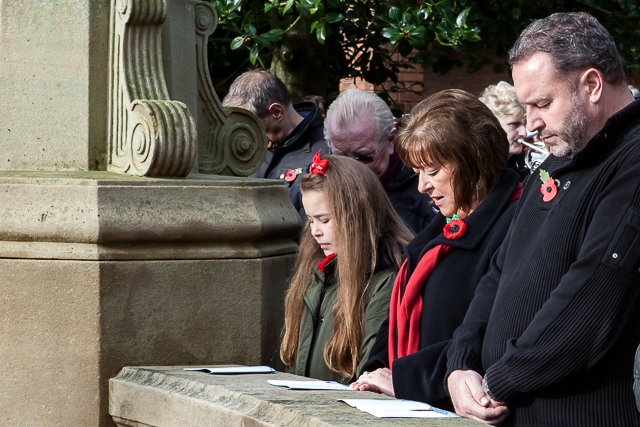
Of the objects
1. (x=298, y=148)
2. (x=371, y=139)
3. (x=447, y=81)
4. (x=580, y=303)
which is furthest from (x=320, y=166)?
(x=447, y=81)

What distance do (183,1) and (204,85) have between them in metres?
0.31

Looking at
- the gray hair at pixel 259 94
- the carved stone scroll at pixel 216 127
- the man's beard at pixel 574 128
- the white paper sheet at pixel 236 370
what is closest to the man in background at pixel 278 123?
the gray hair at pixel 259 94

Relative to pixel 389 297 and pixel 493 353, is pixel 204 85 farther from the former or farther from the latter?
pixel 493 353

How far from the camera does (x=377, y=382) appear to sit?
9.77ft

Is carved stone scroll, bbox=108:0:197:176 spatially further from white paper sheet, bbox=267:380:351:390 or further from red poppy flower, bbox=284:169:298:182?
red poppy flower, bbox=284:169:298:182

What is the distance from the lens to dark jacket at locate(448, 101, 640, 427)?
232 cm

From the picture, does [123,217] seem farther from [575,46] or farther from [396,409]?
[575,46]

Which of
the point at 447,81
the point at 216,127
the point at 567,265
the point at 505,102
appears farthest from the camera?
the point at 447,81

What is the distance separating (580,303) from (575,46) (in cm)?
63

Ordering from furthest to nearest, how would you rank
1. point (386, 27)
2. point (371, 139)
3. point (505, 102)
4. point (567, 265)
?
point (386, 27) < point (505, 102) < point (371, 139) < point (567, 265)

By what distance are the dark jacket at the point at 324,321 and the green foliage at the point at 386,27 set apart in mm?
2664

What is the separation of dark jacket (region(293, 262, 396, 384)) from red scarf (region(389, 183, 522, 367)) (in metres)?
0.17

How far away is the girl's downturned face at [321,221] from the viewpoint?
11.1 ft

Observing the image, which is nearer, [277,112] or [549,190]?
[549,190]
